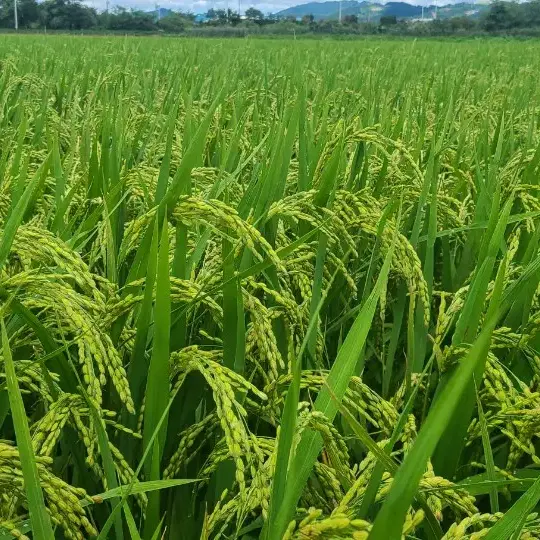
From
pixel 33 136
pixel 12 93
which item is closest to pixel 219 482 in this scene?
pixel 33 136

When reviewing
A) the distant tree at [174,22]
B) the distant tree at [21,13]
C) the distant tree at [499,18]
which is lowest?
the distant tree at [499,18]

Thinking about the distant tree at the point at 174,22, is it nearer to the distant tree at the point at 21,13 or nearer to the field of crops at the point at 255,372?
the distant tree at the point at 21,13

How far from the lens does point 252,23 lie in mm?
44500

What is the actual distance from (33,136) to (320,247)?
1326mm

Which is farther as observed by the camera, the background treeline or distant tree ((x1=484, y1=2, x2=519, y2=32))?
distant tree ((x1=484, y1=2, x2=519, y2=32))

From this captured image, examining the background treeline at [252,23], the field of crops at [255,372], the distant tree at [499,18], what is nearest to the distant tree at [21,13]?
the background treeline at [252,23]

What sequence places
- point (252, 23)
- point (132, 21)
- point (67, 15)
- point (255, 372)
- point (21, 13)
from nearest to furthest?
1. point (255, 372)
2. point (252, 23)
3. point (132, 21)
4. point (67, 15)
5. point (21, 13)

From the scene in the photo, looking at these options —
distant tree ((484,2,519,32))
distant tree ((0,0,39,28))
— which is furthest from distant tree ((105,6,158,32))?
distant tree ((484,2,519,32))

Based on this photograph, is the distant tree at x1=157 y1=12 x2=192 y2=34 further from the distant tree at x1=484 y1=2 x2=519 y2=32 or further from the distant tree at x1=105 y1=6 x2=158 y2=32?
the distant tree at x1=484 y1=2 x2=519 y2=32

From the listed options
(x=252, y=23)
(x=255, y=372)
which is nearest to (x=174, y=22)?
(x=252, y=23)

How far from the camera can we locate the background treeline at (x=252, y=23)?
125 feet

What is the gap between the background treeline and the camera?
38.0 meters

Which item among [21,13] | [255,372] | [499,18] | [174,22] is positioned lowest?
[255,372]

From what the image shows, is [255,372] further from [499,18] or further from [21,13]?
[21,13]
